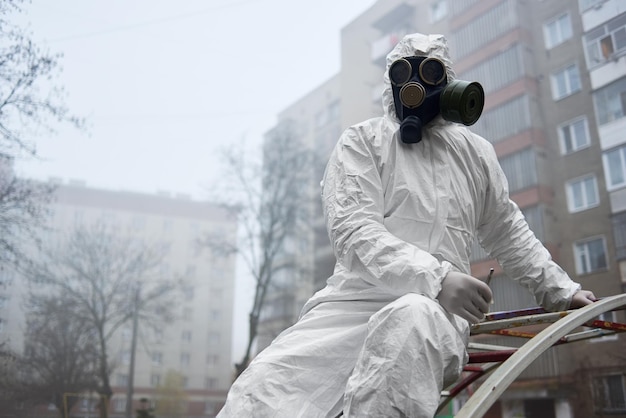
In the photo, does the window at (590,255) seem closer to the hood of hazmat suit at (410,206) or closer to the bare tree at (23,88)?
the hood of hazmat suit at (410,206)

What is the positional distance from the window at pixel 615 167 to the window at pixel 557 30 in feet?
2.83

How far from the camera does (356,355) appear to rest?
120 centimetres

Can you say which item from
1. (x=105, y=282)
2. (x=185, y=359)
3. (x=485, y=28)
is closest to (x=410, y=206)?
(x=485, y=28)

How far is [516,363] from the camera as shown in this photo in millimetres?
1075

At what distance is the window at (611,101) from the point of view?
349cm

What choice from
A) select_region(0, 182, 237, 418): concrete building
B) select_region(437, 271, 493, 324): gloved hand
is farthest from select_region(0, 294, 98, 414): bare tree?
select_region(437, 271, 493, 324): gloved hand

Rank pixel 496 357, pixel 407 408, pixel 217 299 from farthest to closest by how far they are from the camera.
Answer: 1. pixel 217 299
2. pixel 496 357
3. pixel 407 408

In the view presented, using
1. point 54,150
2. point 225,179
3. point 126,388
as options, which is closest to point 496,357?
point 54,150

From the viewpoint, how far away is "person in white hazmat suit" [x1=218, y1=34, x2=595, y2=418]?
3.34 feet

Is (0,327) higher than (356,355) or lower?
higher

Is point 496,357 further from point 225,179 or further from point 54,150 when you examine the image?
point 225,179

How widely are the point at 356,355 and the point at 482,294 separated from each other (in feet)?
0.93

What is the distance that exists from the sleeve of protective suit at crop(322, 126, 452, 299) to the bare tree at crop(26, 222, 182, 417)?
408 cm

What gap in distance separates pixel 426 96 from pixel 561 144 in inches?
115
